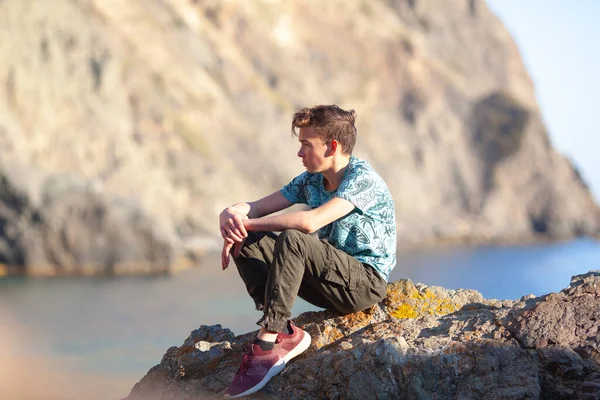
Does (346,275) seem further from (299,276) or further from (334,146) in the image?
(334,146)

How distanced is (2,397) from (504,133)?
53357 millimetres

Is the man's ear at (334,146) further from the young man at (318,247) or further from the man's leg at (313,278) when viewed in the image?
the man's leg at (313,278)

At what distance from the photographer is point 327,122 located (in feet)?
15.5

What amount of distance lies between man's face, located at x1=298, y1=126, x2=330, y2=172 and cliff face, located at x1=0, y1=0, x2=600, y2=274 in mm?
23321

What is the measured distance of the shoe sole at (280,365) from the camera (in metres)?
4.43

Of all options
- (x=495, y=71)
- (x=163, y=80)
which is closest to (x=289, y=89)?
(x=163, y=80)

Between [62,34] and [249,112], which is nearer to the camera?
[62,34]

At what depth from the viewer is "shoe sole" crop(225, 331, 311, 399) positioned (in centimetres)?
443

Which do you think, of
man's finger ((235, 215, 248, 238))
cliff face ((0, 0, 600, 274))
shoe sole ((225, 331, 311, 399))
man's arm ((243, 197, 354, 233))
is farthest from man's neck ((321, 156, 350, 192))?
cliff face ((0, 0, 600, 274))

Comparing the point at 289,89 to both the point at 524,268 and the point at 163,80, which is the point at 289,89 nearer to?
the point at 163,80

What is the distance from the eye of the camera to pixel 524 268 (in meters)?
40.7

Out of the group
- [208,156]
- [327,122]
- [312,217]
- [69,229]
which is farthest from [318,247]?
[208,156]

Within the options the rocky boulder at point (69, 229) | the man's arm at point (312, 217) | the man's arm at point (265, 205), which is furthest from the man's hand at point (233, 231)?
the rocky boulder at point (69, 229)

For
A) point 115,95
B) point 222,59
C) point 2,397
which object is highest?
point 222,59
